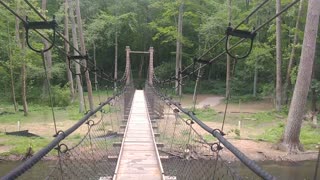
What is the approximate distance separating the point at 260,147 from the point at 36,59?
952 cm

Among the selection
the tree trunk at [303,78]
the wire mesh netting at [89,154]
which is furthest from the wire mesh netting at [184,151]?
the tree trunk at [303,78]

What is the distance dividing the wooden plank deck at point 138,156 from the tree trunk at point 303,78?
301cm

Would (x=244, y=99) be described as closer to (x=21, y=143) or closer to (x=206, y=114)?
(x=206, y=114)

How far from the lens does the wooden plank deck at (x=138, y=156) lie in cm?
357

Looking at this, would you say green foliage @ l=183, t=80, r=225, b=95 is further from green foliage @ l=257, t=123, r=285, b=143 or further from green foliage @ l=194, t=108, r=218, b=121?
green foliage @ l=257, t=123, r=285, b=143

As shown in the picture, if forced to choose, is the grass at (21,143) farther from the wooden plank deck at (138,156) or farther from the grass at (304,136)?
the grass at (304,136)

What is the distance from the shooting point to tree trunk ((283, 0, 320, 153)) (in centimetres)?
730

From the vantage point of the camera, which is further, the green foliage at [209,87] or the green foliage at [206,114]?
the green foliage at [209,87]

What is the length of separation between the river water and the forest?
52cm

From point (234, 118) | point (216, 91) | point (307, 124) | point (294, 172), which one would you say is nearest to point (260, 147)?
point (294, 172)

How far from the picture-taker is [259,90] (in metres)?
19.4

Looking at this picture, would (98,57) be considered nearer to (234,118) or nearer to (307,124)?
(234,118)

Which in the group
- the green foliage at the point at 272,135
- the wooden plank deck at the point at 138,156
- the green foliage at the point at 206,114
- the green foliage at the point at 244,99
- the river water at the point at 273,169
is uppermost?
the wooden plank deck at the point at 138,156

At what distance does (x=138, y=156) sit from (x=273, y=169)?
3.52 m
